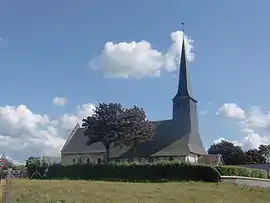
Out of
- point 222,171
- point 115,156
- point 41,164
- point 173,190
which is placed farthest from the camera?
point 115,156

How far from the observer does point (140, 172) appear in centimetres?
4044

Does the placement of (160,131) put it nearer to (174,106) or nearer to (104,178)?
(174,106)

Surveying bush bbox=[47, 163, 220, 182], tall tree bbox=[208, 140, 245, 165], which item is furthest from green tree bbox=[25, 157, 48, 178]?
tall tree bbox=[208, 140, 245, 165]

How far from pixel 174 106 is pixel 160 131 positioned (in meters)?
5.80

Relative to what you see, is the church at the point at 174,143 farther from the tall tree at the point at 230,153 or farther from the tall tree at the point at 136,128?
the tall tree at the point at 230,153

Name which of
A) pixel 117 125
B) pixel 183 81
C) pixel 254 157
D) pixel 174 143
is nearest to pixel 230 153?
pixel 254 157

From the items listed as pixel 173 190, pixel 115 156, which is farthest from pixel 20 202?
pixel 115 156

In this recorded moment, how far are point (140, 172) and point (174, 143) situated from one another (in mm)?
27131

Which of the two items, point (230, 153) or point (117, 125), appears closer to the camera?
point (117, 125)

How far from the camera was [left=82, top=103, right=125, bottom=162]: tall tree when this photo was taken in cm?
6147

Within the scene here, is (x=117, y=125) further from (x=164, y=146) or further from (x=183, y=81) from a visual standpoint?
(x=183, y=81)

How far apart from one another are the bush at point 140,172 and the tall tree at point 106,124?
553 inches

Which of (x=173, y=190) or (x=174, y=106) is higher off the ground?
(x=174, y=106)

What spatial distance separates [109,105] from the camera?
64.4 metres
